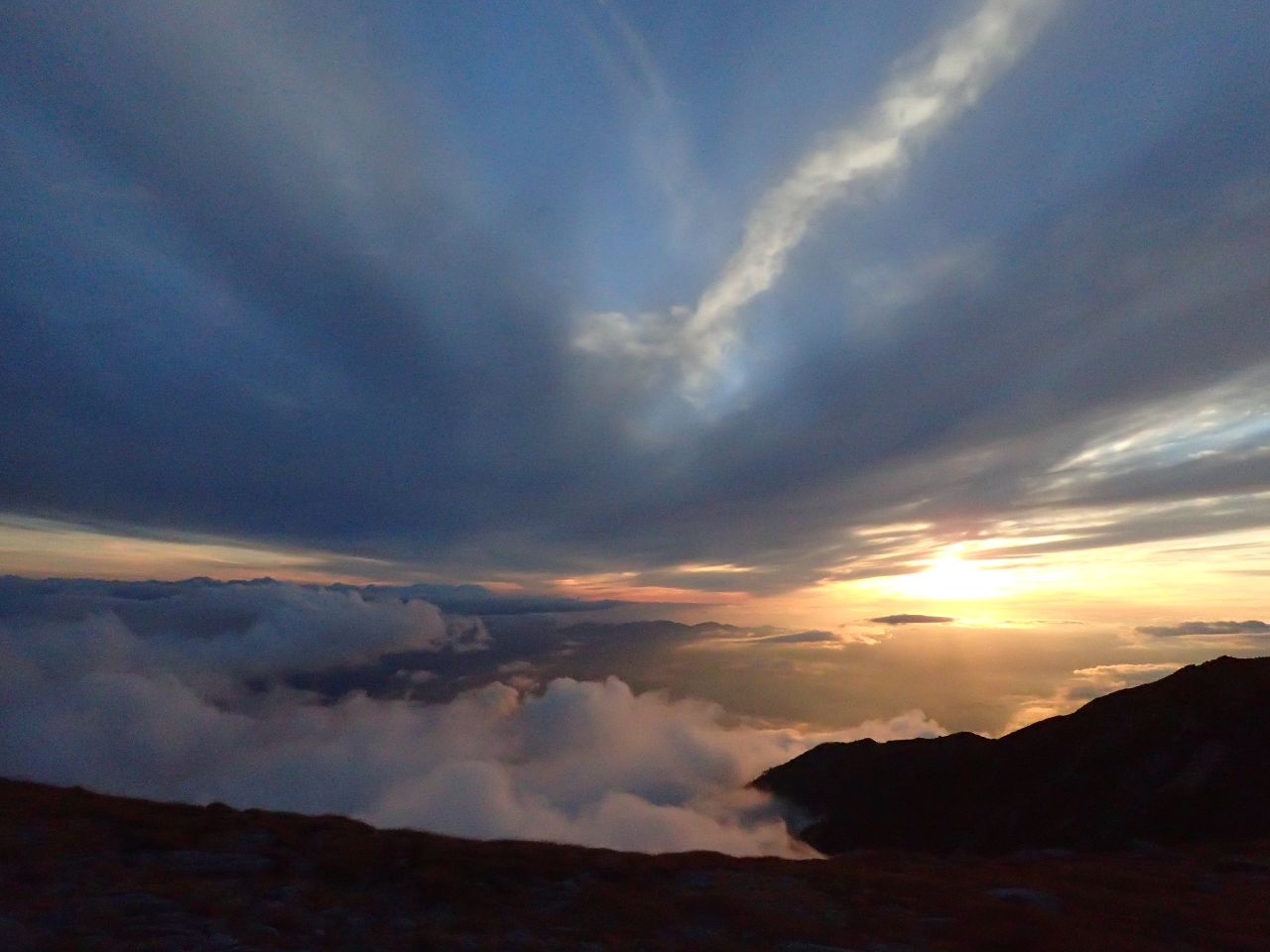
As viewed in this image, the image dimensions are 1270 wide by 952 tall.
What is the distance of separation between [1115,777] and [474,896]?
276ft

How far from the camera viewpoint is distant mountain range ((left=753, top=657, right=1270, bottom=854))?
171 ft

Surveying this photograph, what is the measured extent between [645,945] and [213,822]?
43.3ft

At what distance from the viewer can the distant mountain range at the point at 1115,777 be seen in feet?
171

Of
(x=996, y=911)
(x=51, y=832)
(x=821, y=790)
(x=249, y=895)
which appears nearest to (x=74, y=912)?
(x=249, y=895)

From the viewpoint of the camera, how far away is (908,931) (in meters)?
14.7

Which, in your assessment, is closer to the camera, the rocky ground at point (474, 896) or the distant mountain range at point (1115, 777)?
the rocky ground at point (474, 896)

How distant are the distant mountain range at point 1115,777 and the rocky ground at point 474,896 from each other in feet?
141

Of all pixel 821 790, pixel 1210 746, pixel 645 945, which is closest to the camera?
pixel 645 945

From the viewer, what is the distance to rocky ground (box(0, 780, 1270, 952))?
12.6 meters

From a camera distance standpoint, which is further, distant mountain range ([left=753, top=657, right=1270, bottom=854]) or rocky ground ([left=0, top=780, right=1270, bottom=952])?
distant mountain range ([left=753, top=657, right=1270, bottom=854])

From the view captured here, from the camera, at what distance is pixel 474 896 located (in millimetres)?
15070

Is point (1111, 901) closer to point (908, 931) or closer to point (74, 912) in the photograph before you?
point (908, 931)

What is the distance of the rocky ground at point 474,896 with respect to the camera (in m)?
12.6

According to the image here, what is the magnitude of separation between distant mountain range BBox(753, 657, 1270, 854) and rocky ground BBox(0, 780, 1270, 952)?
43064 millimetres
